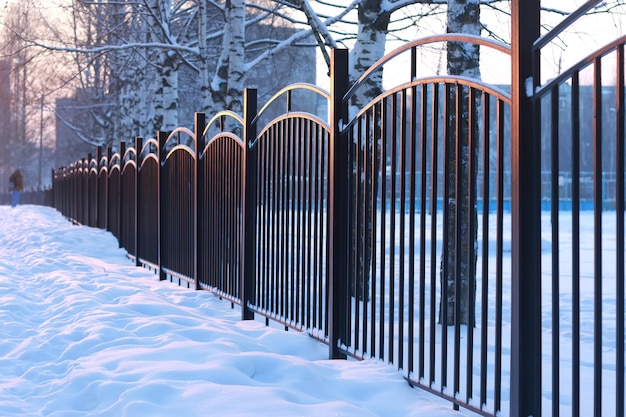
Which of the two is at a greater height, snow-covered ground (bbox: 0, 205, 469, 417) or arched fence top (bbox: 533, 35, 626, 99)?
arched fence top (bbox: 533, 35, 626, 99)

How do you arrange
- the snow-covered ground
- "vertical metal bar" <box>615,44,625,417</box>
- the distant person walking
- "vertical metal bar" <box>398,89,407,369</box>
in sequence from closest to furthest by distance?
"vertical metal bar" <box>615,44,625,417</box>
the snow-covered ground
"vertical metal bar" <box>398,89,407,369</box>
the distant person walking

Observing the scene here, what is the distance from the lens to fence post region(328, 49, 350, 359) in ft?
16.2

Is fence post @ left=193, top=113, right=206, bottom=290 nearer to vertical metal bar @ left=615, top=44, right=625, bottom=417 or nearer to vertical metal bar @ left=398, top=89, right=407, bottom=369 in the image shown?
vertical metal bar @ left=398, top=89, right=407, bottom=369

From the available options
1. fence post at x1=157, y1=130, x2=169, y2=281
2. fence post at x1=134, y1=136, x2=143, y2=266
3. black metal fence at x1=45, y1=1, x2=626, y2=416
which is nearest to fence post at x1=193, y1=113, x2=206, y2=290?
black metal fence at x1=45, y1=1, x2=626, y2=416

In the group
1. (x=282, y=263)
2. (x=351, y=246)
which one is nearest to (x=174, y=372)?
(x=351, y=246)

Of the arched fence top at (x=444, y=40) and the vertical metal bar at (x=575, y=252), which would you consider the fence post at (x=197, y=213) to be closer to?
the arched fence top at (x=444, y=40)

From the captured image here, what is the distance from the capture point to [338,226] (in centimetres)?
500

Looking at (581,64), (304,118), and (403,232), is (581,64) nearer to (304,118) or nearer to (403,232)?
(403,232)

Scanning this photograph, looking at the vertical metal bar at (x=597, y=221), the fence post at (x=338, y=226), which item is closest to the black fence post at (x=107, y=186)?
the fence post at (x=338, y=226)

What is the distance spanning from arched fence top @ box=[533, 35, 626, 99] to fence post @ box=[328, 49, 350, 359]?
1.96 m

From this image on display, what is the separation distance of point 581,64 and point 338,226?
2.31m

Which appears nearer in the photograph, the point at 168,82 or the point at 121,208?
the point at 121,208

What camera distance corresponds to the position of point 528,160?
10.5 feet

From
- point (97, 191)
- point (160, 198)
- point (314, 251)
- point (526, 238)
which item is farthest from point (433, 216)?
point (97, 191)
